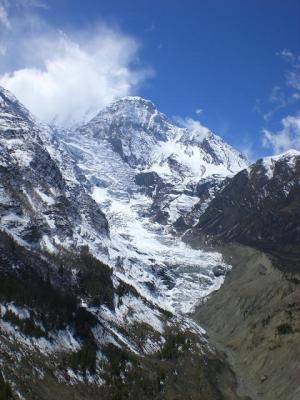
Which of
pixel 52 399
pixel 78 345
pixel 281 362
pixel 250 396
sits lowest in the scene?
pixel 52 399

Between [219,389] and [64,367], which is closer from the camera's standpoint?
[64,367]

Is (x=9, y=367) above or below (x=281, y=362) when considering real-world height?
below

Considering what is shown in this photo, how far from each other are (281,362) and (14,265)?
8145 centimetres

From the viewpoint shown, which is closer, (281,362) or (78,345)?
(78,345)

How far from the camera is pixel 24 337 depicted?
130625mm

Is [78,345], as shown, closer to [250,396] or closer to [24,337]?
[24,337]

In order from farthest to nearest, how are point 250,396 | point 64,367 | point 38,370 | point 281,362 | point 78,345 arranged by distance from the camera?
point 281,362 → point 250,396 → point 78,345 → point 64,367 → point 38,370

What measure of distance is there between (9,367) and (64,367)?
75.0ft

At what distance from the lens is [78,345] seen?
15125cm

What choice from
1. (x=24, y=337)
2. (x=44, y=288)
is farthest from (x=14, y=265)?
(x=24, y=337)

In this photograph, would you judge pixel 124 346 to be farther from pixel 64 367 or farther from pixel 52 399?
pixel 52 399

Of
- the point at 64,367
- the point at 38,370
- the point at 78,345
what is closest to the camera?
the point at 38,370

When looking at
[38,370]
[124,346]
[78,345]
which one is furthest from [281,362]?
[38,370]

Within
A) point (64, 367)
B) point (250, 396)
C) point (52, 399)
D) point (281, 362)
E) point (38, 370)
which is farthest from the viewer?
point (281, 362)
